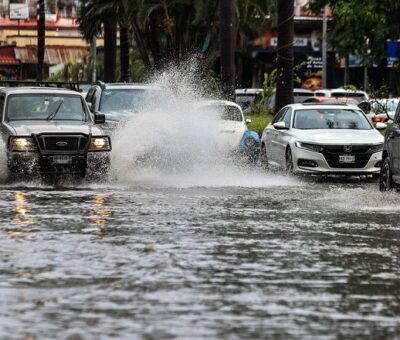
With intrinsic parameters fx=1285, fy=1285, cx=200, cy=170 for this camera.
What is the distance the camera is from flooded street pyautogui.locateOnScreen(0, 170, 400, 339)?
8789mm

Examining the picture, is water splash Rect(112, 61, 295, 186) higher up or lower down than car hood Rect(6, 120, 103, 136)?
lower down

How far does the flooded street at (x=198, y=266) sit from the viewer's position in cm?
879

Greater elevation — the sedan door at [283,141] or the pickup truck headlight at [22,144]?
the pickup truck headlight at [22,144]

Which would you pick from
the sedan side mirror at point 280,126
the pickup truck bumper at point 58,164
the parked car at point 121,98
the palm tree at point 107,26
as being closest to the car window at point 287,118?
the sedan side mirror at point 280,126

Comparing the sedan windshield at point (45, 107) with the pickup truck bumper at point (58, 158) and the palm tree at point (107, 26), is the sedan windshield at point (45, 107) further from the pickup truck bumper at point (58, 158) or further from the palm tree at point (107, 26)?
the palm tree at point (107, 26)

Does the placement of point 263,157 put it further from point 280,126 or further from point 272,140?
point 280,126

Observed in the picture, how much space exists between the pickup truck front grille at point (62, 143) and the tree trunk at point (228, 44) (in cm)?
1254

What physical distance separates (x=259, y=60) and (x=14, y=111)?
Answer: 66806 millimetres

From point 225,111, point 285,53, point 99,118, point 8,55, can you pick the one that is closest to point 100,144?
point 99,118

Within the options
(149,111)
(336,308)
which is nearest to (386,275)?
(336,308)

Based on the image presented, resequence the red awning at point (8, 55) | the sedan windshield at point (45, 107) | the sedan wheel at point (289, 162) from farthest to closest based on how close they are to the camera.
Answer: the red awning at point (8, 55) < the sedan wheel at point (289, 162) < the sedan windshield at point (45, 107)

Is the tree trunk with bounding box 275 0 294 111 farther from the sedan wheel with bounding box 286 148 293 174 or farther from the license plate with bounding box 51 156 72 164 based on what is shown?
the license plate with bounding box 51 156 72 164

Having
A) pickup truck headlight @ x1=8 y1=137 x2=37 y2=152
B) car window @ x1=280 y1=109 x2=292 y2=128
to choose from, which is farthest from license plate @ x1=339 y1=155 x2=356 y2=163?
pickup truck headlight @ x1=8 y1=137 x2=37 y2=152

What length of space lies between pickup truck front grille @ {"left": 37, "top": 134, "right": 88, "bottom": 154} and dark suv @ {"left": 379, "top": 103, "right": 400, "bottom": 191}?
5.12 metres
